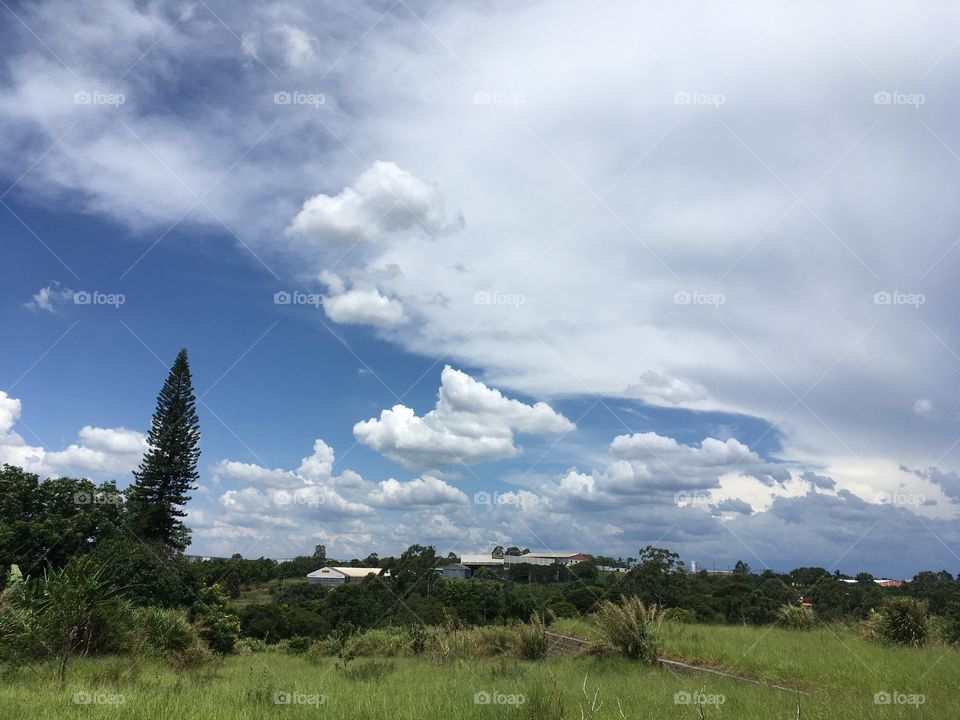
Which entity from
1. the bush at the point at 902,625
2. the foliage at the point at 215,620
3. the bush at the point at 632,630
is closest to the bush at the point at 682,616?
the bush at the point at 902,625

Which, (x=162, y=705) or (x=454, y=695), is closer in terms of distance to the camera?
(x=162, y=705)

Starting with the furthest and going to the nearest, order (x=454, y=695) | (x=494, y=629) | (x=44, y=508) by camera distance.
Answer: (x=44, y=508) → (x=494, y=629) → (x=454, y=695)

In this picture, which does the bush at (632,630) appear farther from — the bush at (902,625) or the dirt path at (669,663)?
the bush at (902,625)

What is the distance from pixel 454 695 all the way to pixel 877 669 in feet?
25.4

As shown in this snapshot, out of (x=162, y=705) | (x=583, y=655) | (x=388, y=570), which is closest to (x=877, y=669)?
(x=583, y=655)

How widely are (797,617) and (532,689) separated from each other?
52.3 ft

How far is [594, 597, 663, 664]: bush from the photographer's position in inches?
568

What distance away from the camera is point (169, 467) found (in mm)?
34969

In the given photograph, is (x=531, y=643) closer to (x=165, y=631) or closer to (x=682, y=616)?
(x=165, y=631)

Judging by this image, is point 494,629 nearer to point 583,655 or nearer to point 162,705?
point 583,655

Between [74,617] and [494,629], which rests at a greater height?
[74,617]

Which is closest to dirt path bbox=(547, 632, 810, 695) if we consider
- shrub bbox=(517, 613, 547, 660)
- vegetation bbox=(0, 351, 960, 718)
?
vegetation bbox=(0, 351, 960, 718)

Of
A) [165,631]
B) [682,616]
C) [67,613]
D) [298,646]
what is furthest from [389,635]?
[67,613]

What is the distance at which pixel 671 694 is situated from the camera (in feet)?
31.2
